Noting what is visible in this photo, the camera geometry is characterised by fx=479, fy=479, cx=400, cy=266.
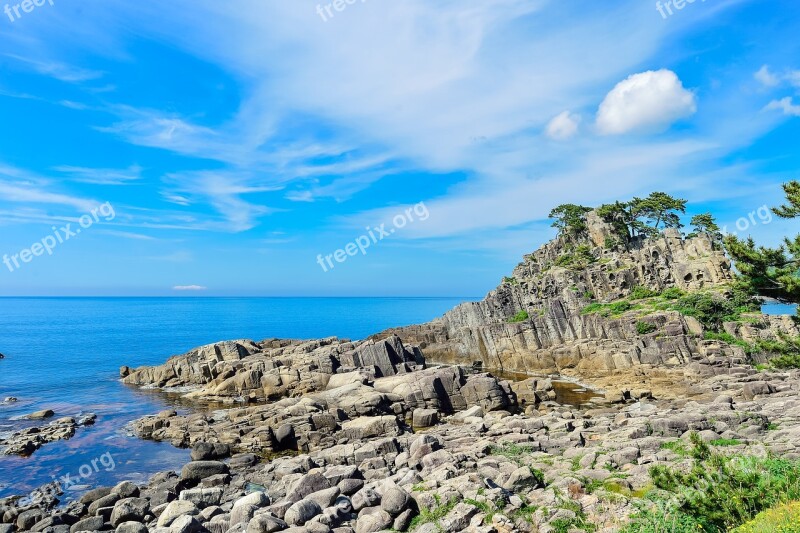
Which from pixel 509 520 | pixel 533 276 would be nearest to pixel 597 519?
pixel 509 520

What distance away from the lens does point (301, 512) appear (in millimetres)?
18297

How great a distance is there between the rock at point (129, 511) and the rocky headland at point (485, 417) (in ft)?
0.40

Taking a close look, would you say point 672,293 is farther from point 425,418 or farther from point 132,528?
point 132,528

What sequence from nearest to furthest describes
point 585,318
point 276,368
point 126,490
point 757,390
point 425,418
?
point 126,490 → point 757,390 → point 425,418 → point 276,368 → point 585,318

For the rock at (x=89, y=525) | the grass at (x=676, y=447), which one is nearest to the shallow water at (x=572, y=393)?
the grass at (x=676, y=447)

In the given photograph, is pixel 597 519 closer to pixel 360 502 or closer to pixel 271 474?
pixel 360 502

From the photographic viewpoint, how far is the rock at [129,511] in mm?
22516

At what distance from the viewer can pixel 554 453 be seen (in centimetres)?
2519

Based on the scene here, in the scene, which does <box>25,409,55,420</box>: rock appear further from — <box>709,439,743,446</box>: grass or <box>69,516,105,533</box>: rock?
<box>709,439,743,446</box>: grass

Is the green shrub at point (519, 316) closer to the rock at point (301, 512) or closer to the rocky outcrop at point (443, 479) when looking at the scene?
the rocky outcrop at point (443, 479)

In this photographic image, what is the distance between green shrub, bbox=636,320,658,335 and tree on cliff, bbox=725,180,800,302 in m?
32.4

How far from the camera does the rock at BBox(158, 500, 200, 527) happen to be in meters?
20.9

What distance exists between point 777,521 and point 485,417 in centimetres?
2755

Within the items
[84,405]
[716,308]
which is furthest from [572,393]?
[84,405]
